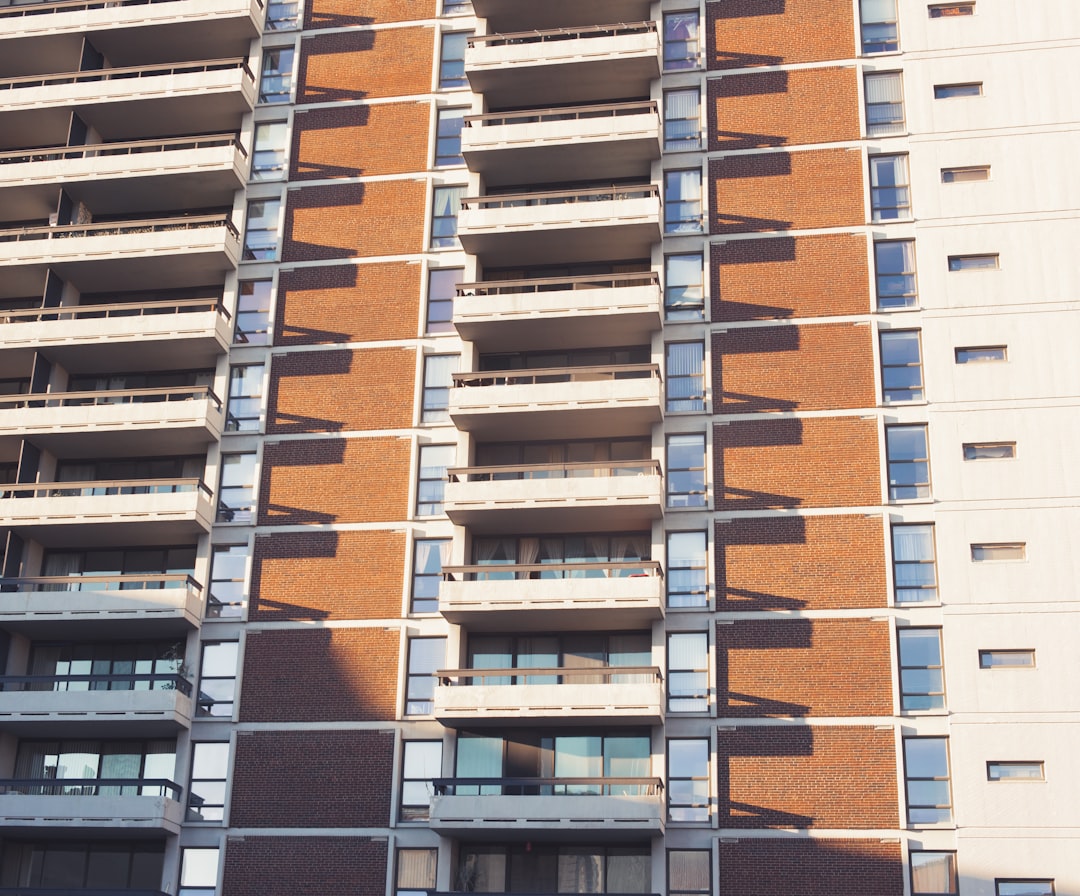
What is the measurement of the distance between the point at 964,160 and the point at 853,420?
989cm

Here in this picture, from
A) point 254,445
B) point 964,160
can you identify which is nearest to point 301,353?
point 254,445

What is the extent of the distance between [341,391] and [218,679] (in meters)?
9.88

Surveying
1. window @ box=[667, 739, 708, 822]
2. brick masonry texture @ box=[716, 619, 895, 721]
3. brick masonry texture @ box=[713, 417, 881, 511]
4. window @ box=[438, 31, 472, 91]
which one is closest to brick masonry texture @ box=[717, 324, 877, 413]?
brick masonry texture @ box=[713, 417, 881, 511]

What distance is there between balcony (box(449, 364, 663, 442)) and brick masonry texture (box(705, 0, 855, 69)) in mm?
12137

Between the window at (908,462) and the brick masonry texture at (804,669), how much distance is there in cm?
423

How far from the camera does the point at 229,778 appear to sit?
144ft

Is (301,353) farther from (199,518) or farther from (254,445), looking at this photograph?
(199,518)

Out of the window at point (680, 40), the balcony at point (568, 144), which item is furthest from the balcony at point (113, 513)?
the window at point (680, 40)

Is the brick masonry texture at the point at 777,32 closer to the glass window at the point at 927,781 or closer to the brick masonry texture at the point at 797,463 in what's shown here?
the brick masonry texture at the point at 797,463

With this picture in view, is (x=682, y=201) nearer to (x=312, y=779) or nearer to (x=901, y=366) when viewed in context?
(x=901, y=366)

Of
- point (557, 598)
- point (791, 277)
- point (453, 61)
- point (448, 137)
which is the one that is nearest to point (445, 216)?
point (448, 137)

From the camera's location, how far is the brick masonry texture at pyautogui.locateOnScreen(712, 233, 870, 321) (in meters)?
46.7

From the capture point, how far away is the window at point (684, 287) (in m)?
47.8

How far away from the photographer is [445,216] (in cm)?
5044
